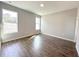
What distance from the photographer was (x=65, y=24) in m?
4.82

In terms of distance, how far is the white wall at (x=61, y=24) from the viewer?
4.32 metres

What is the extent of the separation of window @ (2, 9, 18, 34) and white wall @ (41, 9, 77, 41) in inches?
119

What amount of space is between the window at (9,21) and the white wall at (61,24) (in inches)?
119

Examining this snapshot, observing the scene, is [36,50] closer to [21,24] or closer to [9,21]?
[9,21]

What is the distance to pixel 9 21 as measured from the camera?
4.03 m

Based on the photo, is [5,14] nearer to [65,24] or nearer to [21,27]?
[21,27]

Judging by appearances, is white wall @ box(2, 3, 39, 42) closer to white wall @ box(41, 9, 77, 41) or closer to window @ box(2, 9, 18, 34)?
window @ box(2, 9, 18, 34)

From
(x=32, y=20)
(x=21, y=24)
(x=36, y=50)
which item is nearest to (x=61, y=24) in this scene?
(x=32, y=20)

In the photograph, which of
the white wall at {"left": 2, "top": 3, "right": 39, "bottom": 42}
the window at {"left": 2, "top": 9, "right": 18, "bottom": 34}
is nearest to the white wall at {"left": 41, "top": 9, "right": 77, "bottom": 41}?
the white wall at {"left": 2, "top": 3, "right": 39, "bottom": 42}

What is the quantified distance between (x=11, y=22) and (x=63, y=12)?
3.37 metres

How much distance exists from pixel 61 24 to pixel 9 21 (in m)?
3.40

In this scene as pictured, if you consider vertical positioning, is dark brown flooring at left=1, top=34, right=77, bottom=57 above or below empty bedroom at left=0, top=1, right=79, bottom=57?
below

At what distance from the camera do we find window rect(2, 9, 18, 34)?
371 centimetres

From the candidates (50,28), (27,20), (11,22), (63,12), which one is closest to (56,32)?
(50,28)
